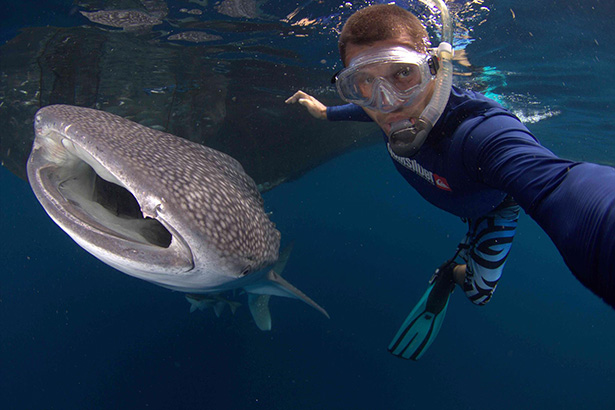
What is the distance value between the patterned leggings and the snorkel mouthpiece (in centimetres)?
224

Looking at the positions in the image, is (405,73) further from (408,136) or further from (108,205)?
(108,205)

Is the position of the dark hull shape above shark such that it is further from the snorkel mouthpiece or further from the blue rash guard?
the blue rash guard

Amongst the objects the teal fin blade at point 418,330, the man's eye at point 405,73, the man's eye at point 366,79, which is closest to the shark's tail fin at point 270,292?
the teal fin blade at point 418,330

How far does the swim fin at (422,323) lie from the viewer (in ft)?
19.3

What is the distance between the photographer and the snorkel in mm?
2262

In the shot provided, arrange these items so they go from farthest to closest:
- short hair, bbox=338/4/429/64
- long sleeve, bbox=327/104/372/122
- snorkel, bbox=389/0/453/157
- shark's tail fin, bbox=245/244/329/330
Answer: shark's tail fin, bbox=245/244/329/330, long sleeve, bbox=327/104/372/122, short hair, bbox=338/4/429/64, snorkel, bbox=389/0/453/157

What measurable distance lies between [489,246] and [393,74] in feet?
9.26

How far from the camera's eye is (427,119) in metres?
2.26

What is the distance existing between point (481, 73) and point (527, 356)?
21766 mm

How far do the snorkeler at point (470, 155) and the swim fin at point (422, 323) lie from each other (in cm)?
141

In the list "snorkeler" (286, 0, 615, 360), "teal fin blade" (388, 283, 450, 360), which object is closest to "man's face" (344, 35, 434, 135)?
"snorkeler" (286, 0, 615, 360)

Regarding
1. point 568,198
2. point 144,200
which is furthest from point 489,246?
point 144,200

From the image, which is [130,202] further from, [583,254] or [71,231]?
[583,254]

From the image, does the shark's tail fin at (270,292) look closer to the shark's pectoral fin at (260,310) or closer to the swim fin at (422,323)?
the shark's pectoral fin at (260,310)
